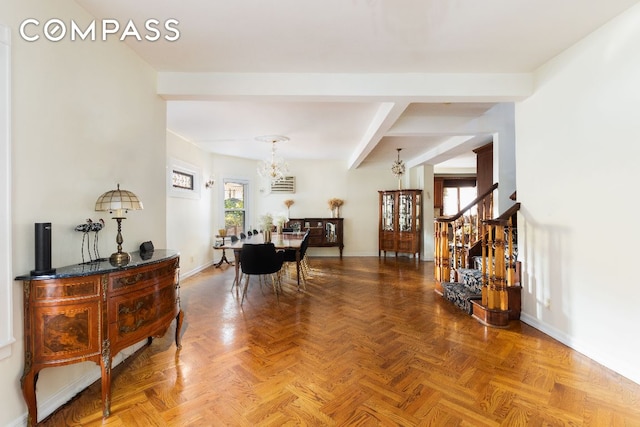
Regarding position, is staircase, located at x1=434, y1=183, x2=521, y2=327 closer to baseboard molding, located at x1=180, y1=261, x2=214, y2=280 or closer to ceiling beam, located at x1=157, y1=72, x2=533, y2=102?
ceiling beam, located at x1=157, y1=72, x2=533, y2=102

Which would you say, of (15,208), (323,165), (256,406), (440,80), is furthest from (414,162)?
(15,208)

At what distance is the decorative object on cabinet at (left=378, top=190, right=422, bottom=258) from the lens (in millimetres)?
7145

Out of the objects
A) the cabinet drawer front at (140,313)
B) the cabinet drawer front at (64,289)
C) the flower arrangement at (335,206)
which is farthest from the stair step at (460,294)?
the flower arrangement at (335,206)

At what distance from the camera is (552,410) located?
1.76 metres

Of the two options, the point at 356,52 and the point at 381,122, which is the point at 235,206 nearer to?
the point at 381,122

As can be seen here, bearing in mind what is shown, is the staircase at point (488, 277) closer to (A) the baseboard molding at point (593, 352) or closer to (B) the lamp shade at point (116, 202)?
(A) the baseboard molding at point (593, 352)

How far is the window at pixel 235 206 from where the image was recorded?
23.3ft

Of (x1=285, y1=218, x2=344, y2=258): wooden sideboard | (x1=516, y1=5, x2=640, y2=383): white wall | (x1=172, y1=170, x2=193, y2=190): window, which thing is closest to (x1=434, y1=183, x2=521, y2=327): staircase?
(x1=516, y1=5, x2=640, y2=383): white wall

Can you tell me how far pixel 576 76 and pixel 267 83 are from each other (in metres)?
2.89

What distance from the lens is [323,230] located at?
25.1 ft

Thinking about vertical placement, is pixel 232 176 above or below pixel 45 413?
above

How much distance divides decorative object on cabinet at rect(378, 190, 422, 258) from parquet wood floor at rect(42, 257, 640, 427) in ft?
12.4

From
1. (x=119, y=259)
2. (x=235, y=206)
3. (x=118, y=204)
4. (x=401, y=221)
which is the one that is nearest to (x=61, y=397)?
(x=119, y=259)

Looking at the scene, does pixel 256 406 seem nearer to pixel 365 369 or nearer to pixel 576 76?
pixel 365 369
